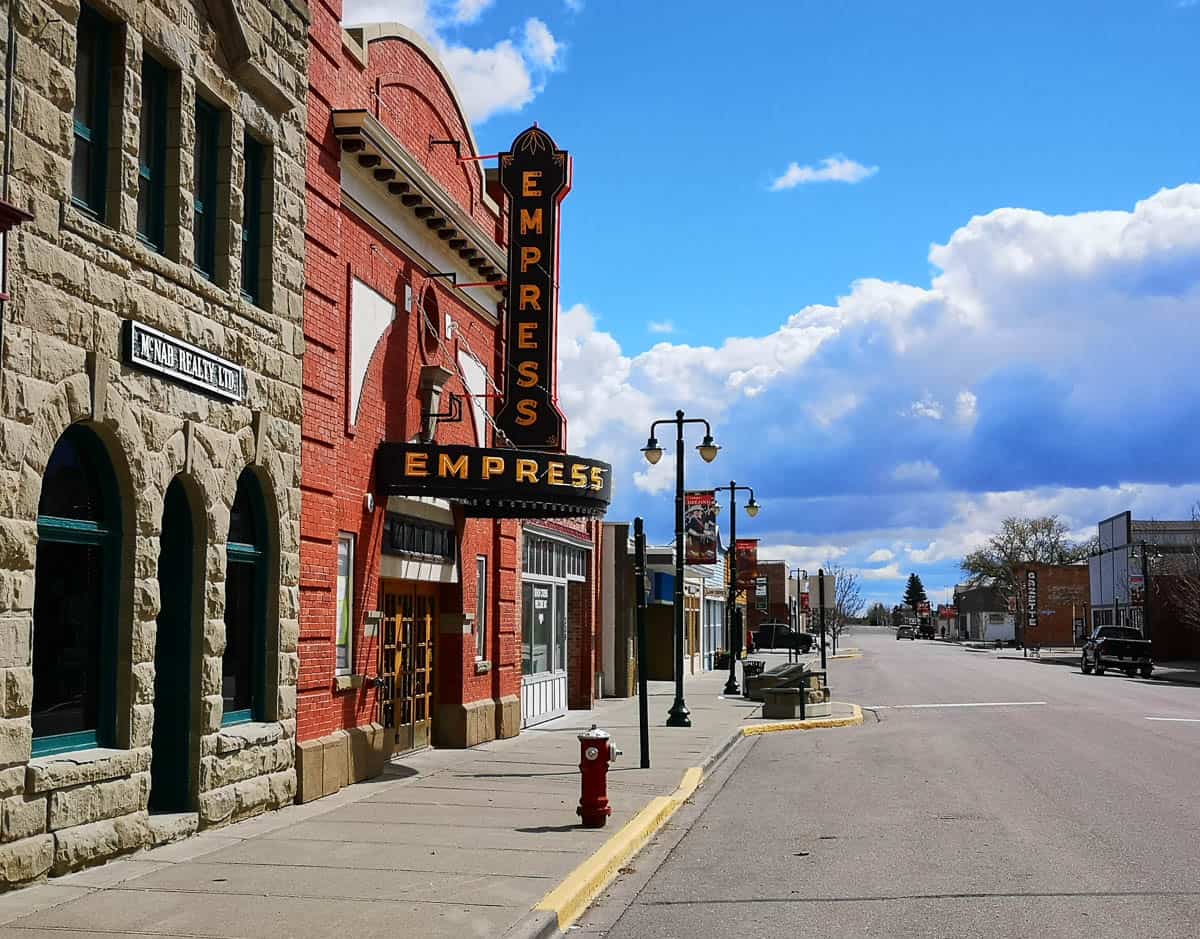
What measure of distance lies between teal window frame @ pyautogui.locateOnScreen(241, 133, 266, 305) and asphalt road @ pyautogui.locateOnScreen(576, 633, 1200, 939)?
643 centimetres

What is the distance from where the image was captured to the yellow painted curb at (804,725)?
23828mm

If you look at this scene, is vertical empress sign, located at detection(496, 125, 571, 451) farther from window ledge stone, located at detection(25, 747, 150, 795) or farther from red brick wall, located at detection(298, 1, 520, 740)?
window ledge stone, located at detection(25, 747, 150, 795)

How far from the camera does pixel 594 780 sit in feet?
38.9

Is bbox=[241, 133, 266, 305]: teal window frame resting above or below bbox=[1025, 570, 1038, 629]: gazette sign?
above

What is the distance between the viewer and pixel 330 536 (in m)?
14.2

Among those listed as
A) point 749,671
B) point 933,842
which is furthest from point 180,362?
point 749,671

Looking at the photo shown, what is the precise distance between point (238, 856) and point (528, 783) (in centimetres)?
517

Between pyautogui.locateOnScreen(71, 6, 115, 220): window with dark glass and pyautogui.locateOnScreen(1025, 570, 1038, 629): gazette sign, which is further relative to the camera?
pyautogui.locateOnScreen(1025, 570, 1038, 629): gazette sign

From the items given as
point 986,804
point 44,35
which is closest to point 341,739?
point 986,804

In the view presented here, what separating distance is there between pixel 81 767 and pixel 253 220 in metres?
5.64

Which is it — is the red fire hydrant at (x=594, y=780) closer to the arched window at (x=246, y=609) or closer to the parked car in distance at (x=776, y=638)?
the arched window at (x=246, y=609)

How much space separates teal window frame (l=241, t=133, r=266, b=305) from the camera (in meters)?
12.7

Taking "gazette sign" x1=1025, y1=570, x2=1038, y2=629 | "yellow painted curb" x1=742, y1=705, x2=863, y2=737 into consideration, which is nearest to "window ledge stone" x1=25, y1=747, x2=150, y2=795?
"yellow painted curb" x1=742, y1=705, x2=863, y2=737

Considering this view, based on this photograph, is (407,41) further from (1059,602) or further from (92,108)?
(1059,602)
